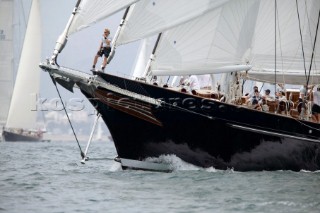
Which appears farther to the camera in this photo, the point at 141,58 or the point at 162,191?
the point at 141,58

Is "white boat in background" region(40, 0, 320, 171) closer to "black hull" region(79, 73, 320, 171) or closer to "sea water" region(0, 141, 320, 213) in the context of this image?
"black hull" region(79, 73, 320, 171)

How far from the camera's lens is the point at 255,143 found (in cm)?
2845

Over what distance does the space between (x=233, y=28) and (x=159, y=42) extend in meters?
2.49

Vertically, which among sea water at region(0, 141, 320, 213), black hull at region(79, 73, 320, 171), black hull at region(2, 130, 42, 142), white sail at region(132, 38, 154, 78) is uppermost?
white sail at region(132, 38, 154, 78)

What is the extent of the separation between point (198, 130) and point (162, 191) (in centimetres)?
546

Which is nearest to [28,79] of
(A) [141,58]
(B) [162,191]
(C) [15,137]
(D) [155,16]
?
(C) [15,137]

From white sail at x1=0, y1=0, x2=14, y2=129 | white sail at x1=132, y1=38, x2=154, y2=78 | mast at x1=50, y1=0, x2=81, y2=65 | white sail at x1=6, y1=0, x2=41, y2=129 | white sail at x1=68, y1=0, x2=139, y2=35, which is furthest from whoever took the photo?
white sail at x1=0, y1=0, x2=14, y2=129

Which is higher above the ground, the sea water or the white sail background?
the white sail background

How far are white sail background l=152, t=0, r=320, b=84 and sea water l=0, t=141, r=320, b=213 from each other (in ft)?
9.75

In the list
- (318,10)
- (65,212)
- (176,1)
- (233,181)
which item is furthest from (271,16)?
(65,212)

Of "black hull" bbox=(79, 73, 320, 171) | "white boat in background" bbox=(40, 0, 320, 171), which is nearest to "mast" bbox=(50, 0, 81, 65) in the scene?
"white boat in background" bbox=(40, 0, 320, 171)

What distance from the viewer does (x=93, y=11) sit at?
2448cm

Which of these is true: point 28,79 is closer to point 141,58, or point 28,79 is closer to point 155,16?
point 141,58

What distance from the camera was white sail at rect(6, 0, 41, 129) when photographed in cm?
7775
